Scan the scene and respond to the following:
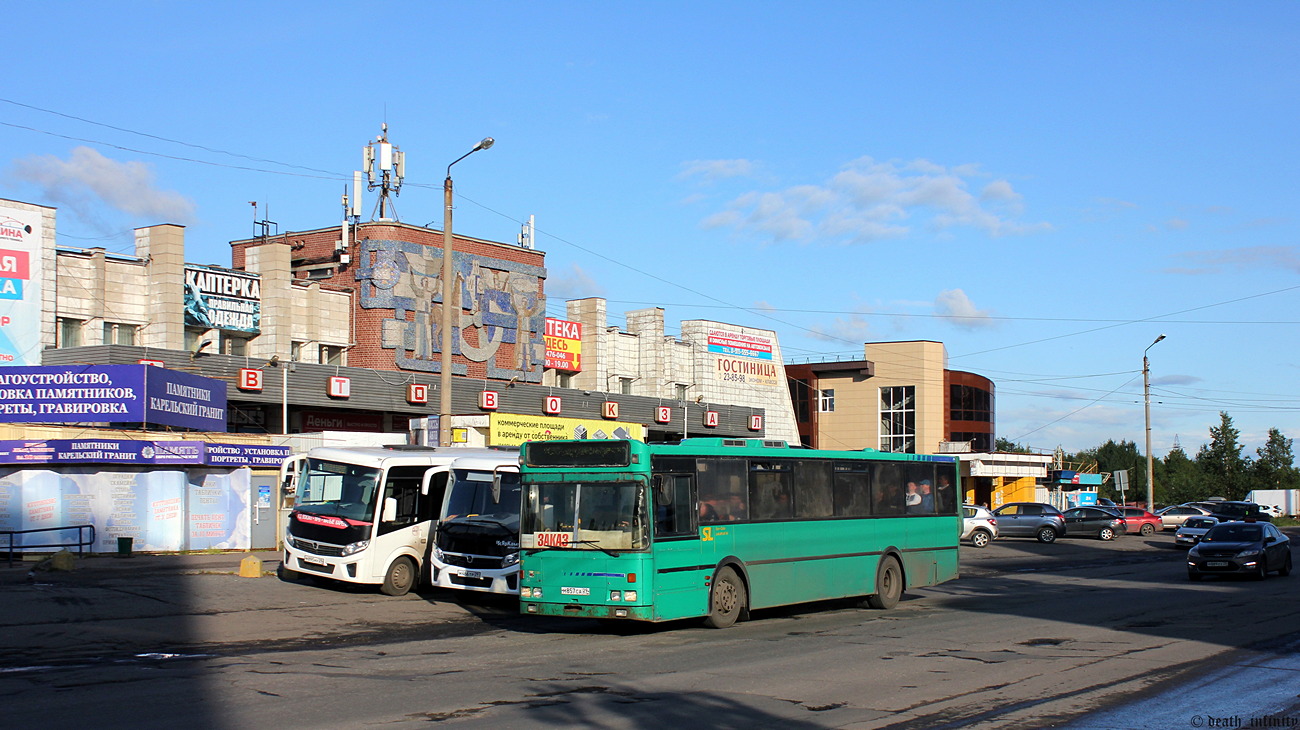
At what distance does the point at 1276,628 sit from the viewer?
16.8 metres

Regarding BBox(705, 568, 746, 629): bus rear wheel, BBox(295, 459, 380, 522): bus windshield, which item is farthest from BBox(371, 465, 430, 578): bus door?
BBox(705, 568, 746, 629): bus rear wheel

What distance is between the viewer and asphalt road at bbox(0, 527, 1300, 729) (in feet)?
31.7

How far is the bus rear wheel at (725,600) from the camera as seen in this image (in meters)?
15.9

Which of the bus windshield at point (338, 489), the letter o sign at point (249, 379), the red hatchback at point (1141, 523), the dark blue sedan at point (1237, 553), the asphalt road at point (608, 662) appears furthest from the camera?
the red hatchback at point (1141, 523)

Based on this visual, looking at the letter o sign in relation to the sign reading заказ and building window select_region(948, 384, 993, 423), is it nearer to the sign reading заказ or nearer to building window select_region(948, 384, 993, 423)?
the sign reading заказ

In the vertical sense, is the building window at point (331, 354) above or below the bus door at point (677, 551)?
above

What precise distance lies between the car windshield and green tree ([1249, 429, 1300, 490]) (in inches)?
3358

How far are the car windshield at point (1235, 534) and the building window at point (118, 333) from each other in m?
32.5

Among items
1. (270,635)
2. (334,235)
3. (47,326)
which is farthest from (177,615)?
(334,235)

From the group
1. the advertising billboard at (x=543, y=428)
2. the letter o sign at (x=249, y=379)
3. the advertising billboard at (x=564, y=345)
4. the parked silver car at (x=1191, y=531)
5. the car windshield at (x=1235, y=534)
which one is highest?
the advertising billboard at (x=564, y=345)

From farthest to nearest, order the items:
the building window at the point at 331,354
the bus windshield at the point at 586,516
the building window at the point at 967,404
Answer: the building window at the point at 967,404 < the building window at the point at 331,354 < the bus windshield at the point at 586,516

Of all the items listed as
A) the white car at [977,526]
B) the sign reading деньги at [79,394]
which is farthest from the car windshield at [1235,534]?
the sign reading деньги at [79,394]

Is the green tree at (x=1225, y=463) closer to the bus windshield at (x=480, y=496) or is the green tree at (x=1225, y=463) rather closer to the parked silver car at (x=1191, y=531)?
the parked silver car at (x=1191, y=531)

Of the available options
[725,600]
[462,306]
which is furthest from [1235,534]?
[462,306]
